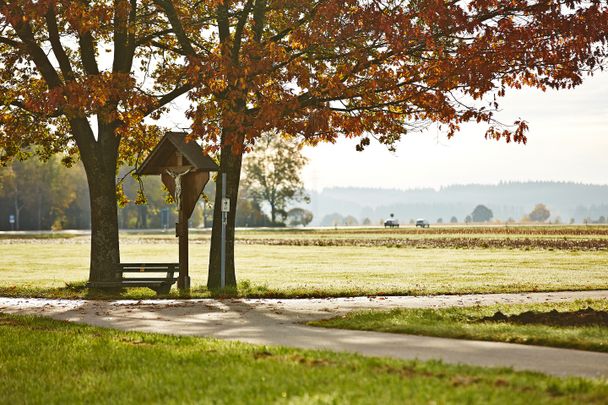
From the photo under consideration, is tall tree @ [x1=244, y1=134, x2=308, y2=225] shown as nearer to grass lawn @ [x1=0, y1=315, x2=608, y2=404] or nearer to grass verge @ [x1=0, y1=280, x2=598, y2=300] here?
grass verge @ [x1=0, y1=280, x2=598, y2=300]

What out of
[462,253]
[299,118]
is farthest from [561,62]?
[462,253]

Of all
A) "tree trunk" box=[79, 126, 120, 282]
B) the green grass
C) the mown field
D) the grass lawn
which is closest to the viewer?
the grass lawn

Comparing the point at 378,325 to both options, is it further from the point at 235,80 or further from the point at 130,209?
the point at 130,209

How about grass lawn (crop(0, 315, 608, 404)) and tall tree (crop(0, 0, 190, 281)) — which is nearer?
grass lawn (crop(0, 315, 608, 404))

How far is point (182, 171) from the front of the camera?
2197cm

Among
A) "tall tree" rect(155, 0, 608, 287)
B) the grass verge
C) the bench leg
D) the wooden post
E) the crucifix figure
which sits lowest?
the grass verge

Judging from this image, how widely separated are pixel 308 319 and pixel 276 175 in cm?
10179

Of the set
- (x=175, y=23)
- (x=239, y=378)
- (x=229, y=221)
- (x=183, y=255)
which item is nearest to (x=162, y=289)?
(x=183, y=255)

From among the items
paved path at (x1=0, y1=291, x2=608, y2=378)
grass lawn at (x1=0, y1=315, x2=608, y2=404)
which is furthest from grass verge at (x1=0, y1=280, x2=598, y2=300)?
grass lawn at (x1=0, y1=315, x2=608, y2=404)

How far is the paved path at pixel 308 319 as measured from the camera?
1011 cm

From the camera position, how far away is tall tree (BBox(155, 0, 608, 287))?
17.3 metres

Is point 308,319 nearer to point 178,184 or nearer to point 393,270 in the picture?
point 178,184

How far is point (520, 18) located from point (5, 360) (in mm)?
12406

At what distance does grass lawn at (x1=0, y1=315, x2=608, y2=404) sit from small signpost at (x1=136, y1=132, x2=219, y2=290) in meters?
9.94
